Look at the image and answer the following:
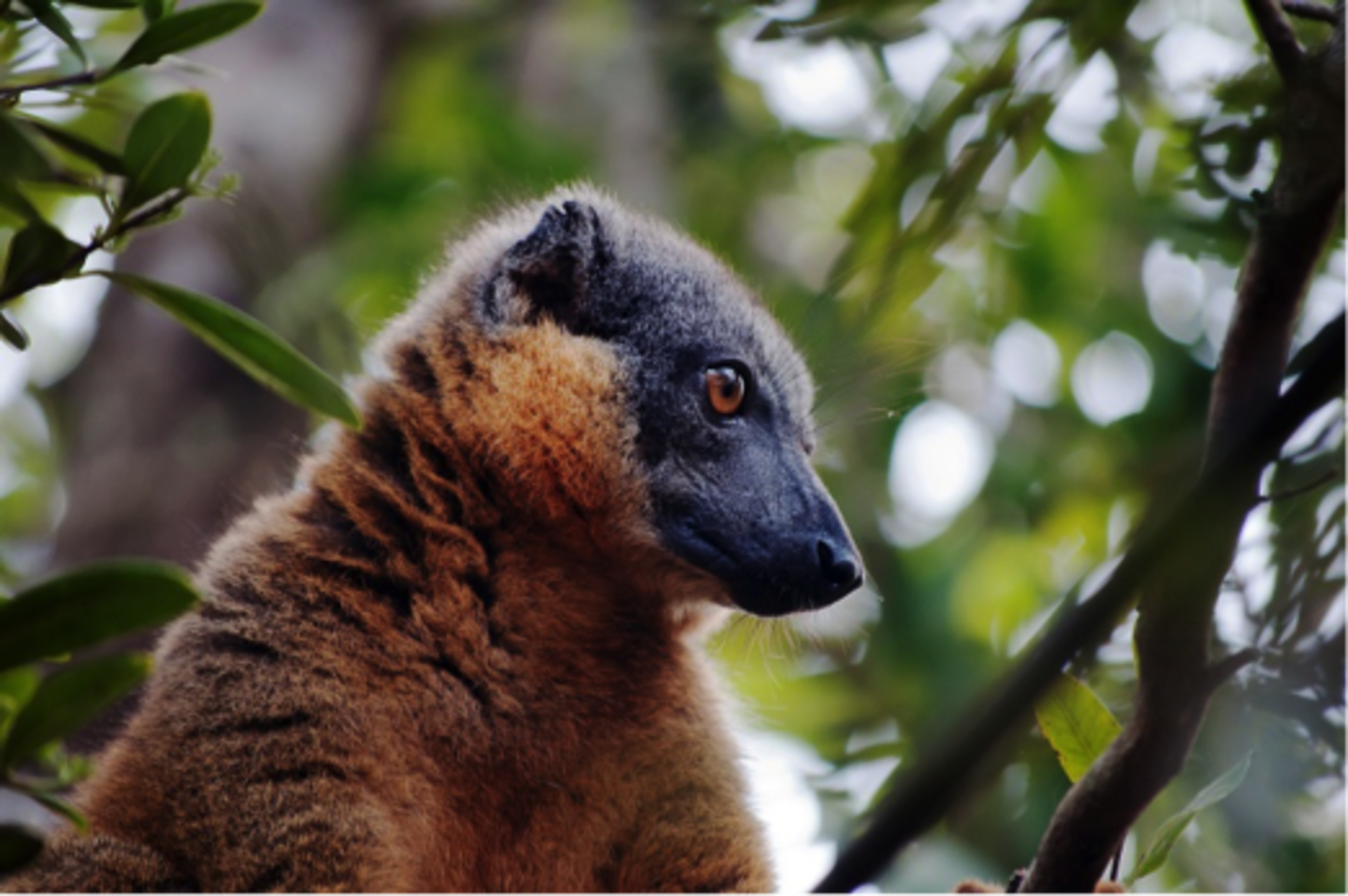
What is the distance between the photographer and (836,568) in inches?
182

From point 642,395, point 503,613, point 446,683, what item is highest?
point 642,395

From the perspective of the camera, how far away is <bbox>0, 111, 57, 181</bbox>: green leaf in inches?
86.6

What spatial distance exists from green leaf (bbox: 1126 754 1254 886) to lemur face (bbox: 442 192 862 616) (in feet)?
5.51

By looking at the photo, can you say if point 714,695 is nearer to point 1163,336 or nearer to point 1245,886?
point 1245,886

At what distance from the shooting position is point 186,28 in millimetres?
2666

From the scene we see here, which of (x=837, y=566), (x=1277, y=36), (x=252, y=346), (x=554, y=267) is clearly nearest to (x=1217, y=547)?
(x=1277, y=36)

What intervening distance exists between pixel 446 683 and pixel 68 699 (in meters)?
1.99

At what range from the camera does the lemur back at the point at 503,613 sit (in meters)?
3.79

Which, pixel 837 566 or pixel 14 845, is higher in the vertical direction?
pixel 14 845

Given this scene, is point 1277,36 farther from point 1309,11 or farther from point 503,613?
point 503,613

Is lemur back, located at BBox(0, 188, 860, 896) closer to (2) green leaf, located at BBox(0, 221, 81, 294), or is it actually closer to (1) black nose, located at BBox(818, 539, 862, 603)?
(1) black nose, located at BBox(818, 539, 862, 603)

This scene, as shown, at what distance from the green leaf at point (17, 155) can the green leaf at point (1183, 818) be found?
7.59 ft

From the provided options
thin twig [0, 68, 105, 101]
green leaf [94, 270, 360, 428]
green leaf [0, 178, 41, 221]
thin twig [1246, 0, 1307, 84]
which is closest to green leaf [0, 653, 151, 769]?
green leaf [94, 270, 360, 428]

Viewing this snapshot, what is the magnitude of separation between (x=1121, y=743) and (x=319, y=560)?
105 inches
